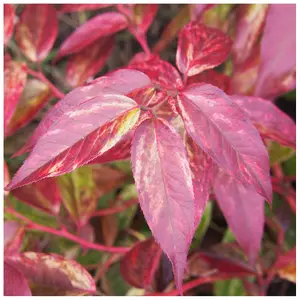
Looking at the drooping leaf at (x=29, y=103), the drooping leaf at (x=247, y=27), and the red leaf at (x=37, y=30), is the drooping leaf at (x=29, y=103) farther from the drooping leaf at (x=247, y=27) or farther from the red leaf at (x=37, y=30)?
the drooping leaf at (x=247, y=27)

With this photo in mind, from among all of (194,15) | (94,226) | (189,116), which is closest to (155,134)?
(189,116)

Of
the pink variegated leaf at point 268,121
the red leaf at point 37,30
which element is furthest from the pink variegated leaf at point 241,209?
the red leaf at point 37,30

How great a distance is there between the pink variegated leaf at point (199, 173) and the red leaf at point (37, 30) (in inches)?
12.3

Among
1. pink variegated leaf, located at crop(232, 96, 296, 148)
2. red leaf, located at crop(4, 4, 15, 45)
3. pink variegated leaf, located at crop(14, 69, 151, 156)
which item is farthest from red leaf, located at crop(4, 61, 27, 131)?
pink variegated leaf, located at crop(232, 96, 296, 148)

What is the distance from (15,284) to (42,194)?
0.17 metres

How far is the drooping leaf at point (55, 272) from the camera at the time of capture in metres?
0.55

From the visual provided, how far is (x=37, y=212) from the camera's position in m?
0.79

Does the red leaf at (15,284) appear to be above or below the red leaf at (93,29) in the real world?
below

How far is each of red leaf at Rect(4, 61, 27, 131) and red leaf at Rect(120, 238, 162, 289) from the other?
226mm

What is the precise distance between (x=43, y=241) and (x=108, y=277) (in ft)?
0.43

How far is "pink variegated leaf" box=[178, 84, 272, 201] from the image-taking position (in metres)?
0.38

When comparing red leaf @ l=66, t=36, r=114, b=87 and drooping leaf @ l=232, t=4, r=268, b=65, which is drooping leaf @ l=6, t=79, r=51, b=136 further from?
drooping leaf @ l=232, t=4, r=268, b=65

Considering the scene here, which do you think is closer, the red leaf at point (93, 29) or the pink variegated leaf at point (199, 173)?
the pink variegated leaf at point (199, 173)

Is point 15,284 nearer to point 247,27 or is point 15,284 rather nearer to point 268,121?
point 268,121
